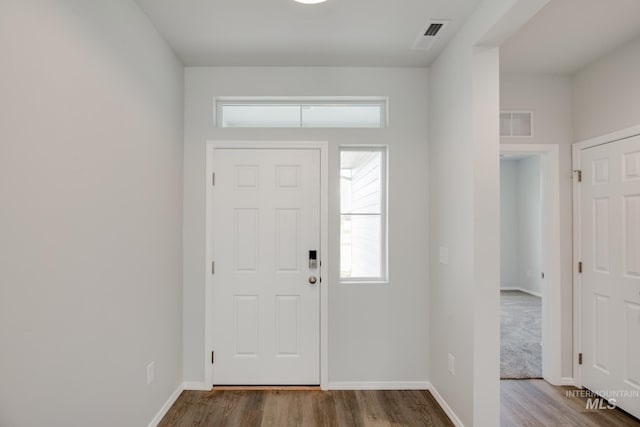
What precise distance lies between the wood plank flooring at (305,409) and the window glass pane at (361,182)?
60.1 inches

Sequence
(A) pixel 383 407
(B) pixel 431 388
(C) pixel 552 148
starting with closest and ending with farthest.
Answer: (A) pixel 383 407 → (B) pixel 431 388 → (C) pixel 552 148

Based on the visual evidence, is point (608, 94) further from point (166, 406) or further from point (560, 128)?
point (166, 406)

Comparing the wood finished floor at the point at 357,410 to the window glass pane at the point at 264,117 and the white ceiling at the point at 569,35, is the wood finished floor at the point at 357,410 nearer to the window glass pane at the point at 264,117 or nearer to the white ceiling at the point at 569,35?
the window glass pane at the point at 264,117

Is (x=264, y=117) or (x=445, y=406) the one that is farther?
(x=264, y=117)

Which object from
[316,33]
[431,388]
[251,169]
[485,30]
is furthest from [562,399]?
[316,33]

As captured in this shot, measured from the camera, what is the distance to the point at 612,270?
286 cm

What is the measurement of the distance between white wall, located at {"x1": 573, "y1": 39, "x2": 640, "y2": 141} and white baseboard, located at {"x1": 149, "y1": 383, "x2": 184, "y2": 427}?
13.0 ft

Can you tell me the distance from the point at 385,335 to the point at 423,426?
74 cm

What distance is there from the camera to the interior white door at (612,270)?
105 inches

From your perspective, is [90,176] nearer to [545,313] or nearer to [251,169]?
[251,169]

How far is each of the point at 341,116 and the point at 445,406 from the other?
245cm

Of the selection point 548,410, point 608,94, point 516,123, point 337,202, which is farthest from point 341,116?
point 548,410

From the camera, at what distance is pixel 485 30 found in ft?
7.01

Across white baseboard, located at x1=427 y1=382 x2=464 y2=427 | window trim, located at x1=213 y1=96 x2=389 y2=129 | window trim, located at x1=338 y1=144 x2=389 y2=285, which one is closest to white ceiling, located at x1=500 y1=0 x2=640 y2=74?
window trim, located at x1=213 y1=96 x2=389 y2=129
